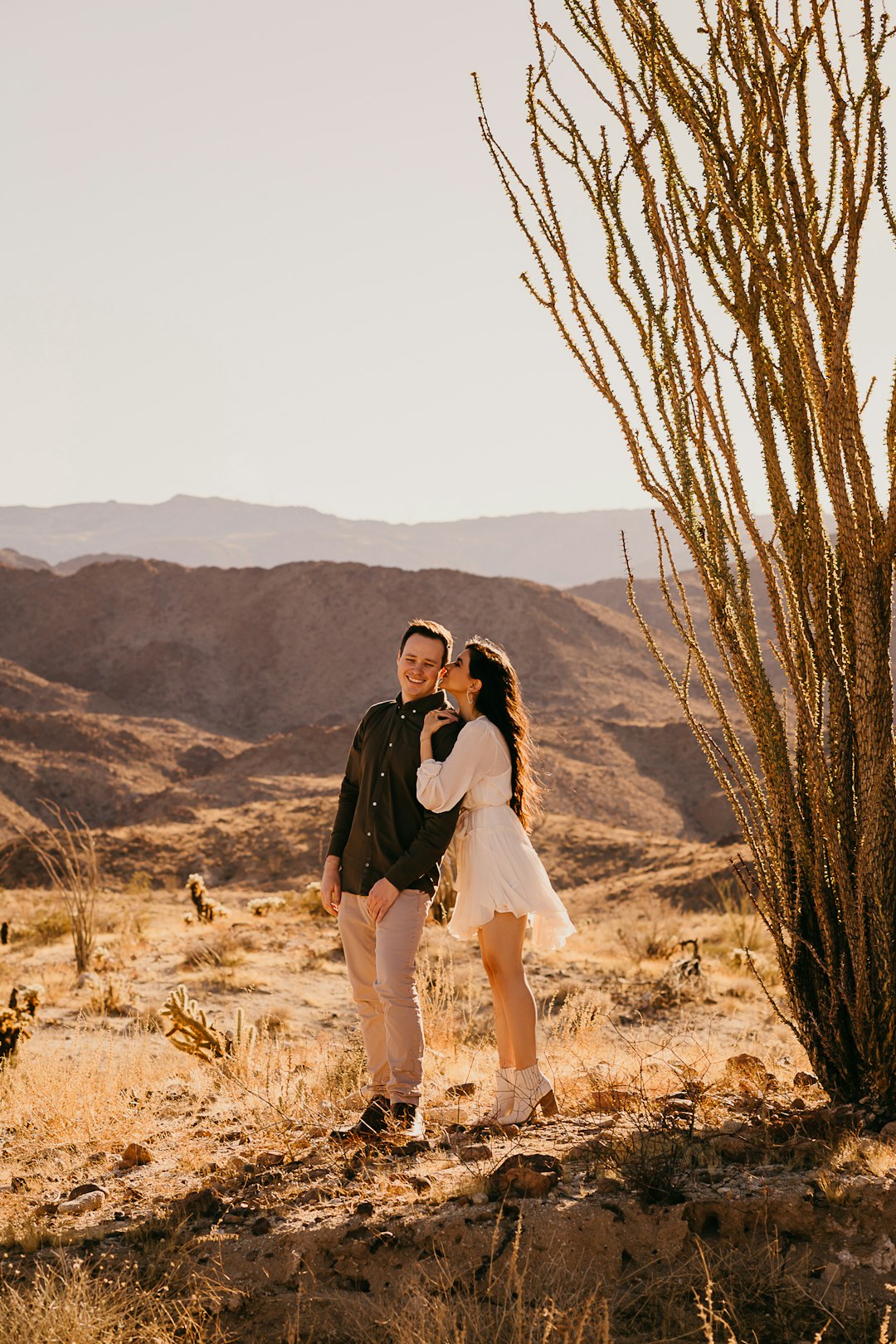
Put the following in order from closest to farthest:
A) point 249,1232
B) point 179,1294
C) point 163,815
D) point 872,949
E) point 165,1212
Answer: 1. point 179,1294
2. point 249,1232
3. point 165,1212
4. point 872,949
5. point 163,815

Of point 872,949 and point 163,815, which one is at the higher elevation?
point 872,949

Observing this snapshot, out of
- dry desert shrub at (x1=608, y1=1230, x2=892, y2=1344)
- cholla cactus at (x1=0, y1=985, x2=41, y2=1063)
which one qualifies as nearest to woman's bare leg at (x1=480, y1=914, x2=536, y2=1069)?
dry desert shrub at (x1=608, y1=1230, x2=892, y2=1344)

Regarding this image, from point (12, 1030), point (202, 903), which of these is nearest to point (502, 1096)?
point (12, 1030)

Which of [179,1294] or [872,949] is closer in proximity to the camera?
[179,1294]

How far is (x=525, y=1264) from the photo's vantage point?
8.51 ft

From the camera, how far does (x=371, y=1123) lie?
353 cm

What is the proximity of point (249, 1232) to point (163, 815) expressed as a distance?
20.7 metres

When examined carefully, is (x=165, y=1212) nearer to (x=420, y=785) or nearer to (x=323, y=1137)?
(x=323, y=1137)

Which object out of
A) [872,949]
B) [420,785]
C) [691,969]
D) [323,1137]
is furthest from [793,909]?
[691,969]

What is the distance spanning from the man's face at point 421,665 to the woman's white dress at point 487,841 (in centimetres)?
28

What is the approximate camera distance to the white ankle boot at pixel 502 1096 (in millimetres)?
3566

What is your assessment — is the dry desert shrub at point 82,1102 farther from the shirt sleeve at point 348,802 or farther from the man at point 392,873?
the shirt sleeve at point 348,802

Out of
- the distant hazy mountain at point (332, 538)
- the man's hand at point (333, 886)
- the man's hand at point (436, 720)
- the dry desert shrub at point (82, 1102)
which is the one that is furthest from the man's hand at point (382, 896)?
the distant hazy mountain at point (332, 538)

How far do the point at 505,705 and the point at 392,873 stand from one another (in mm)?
665
